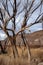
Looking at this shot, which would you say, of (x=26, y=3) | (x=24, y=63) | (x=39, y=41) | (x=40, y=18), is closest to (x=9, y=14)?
(x=26, y=3)

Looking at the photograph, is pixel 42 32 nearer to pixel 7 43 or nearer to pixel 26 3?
pixel 7 43

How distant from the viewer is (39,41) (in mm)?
46125

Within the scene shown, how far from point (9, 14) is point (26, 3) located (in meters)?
2.18

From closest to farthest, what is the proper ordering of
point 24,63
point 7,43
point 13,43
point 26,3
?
point 24,63 < point 13,43 < point 26,3 < point 7,43

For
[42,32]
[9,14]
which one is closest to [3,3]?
[9,14]

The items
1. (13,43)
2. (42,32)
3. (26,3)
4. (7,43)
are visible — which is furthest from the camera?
(42,32)

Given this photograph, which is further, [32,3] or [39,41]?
[39,41]

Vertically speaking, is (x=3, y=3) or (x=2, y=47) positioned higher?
(x=3, y=3)

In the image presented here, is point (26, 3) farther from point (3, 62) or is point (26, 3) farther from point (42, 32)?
point (42, 32)

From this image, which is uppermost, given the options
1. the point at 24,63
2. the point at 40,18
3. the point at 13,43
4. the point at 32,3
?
the point at 32,3

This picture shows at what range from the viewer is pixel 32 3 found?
22.6m

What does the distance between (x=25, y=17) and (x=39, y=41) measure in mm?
23435

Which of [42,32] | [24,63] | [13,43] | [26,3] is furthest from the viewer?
[42,32]

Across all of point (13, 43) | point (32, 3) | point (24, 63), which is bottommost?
point (24, 63)
